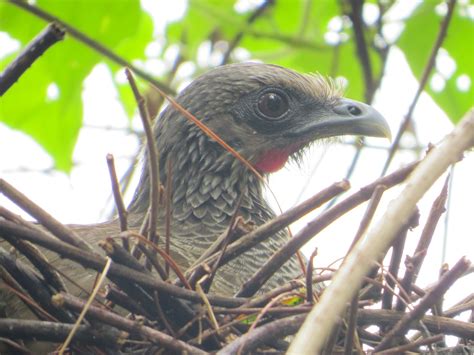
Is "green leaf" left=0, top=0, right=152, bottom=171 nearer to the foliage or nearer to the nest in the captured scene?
the foliage

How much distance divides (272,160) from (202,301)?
7.48 ft

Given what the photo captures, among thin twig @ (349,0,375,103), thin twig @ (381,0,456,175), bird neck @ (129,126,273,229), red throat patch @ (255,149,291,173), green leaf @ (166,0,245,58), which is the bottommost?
bird neck @ (129,126,273,229)

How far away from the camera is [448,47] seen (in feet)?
20.6

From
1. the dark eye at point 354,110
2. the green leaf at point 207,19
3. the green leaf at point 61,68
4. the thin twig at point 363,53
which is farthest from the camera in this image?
the green leaf at point 207,19

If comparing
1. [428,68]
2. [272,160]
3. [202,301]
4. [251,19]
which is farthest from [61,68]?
[202,301]

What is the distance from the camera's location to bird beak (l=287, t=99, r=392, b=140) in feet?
17.5

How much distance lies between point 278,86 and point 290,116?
18cm

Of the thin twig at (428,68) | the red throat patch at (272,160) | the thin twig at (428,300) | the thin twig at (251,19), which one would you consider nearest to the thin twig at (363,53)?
the thin twig at (428,68)

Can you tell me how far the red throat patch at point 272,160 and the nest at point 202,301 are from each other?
6.26ft

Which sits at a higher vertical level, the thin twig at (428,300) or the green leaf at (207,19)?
the green leaf at (207,19)

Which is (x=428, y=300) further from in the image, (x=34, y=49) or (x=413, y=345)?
(x=34, y=49)

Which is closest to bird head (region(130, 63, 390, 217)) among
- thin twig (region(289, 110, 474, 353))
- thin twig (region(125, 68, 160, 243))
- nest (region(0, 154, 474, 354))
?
nest (region(0, 154, 474, 354))

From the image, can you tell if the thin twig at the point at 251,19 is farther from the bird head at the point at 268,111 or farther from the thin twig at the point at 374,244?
the thin twig at the point at 374,244

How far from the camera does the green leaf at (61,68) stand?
5.73 m
